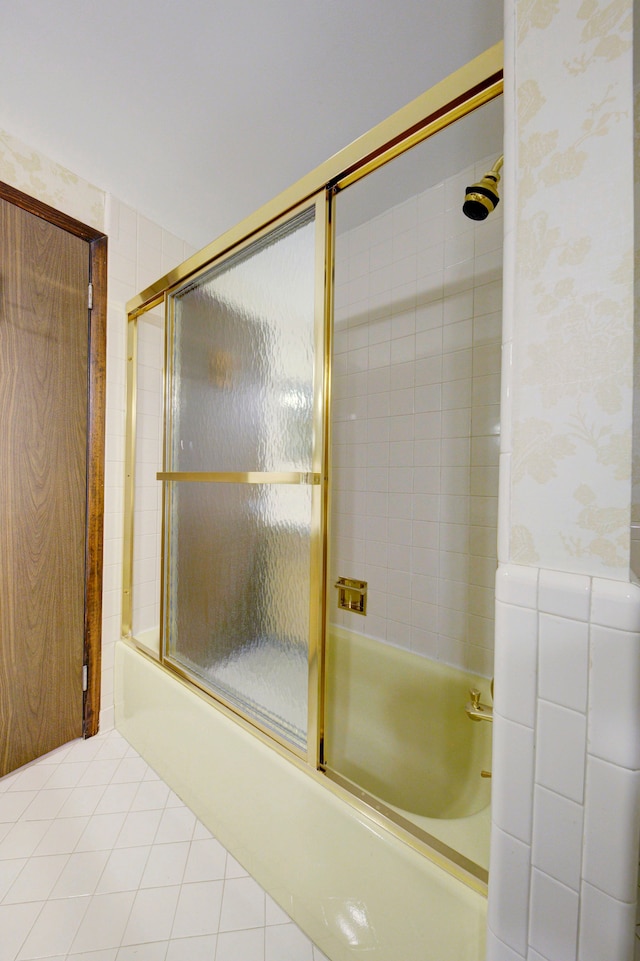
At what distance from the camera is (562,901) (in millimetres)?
538

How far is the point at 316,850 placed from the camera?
2.95 ft

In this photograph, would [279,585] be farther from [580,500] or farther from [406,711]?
[406,711]

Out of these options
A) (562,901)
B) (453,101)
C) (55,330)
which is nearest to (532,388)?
(453,101)

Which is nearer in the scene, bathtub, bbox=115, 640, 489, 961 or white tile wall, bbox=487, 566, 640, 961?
white tile wall, bbox=487, 566, 640, 961

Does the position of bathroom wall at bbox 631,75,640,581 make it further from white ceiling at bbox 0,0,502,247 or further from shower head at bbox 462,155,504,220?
white ceiling at bbox 0,0,502,247

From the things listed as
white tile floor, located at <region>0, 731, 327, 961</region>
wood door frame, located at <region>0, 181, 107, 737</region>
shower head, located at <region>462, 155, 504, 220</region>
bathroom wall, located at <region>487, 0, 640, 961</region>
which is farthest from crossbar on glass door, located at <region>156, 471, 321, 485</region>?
white tile floor, located at <region>0, 731, 327, 961</region>

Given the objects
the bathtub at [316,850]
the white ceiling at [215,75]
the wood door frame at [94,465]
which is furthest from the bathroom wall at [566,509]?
the wood door frame at [94,465]

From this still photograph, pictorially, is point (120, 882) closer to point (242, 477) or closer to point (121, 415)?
point (242, 477)

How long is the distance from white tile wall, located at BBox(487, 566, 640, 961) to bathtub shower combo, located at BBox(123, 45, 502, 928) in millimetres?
188

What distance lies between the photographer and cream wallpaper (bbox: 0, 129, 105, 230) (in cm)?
138

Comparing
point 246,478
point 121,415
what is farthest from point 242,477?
point 121,415

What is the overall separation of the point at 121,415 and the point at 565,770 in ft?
5.85

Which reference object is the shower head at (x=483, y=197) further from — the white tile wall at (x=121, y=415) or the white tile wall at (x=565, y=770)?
the white tile wall at (x=121, y=415)

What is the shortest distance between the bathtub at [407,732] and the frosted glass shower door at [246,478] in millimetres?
271
